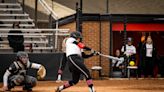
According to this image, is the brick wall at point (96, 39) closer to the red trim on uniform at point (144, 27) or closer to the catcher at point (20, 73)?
the red trim on uniform at point (144, 27)

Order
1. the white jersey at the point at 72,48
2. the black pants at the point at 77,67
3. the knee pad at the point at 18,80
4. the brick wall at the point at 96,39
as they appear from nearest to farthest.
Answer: the black pants at the point at 77,67 < the white jersey at the point at 72,48 < the knee pad at the point at 18,80 < the brick wall at the point at 96,39

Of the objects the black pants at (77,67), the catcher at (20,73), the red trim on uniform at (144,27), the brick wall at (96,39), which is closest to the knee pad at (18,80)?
the catcher at (20,73)

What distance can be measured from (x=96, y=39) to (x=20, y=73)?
8.98 metres

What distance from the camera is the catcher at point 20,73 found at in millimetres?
13889

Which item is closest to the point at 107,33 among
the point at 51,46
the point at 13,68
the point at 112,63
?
→ the point at 112,63

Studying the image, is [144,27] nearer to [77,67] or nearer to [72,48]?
[72,48]

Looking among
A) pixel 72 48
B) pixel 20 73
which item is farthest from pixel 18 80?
pixel 72 48

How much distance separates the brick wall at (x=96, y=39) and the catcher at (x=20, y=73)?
8288mm

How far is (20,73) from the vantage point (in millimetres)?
14312

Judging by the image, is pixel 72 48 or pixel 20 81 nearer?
pixel 72 48

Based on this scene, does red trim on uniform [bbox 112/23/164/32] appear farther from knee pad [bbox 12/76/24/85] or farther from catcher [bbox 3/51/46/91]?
knee pad [bbox 12/76/24/85]

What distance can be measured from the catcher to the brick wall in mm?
8288

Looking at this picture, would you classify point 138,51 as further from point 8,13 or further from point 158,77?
point 8,13

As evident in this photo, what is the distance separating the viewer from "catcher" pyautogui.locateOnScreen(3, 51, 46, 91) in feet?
45.6
